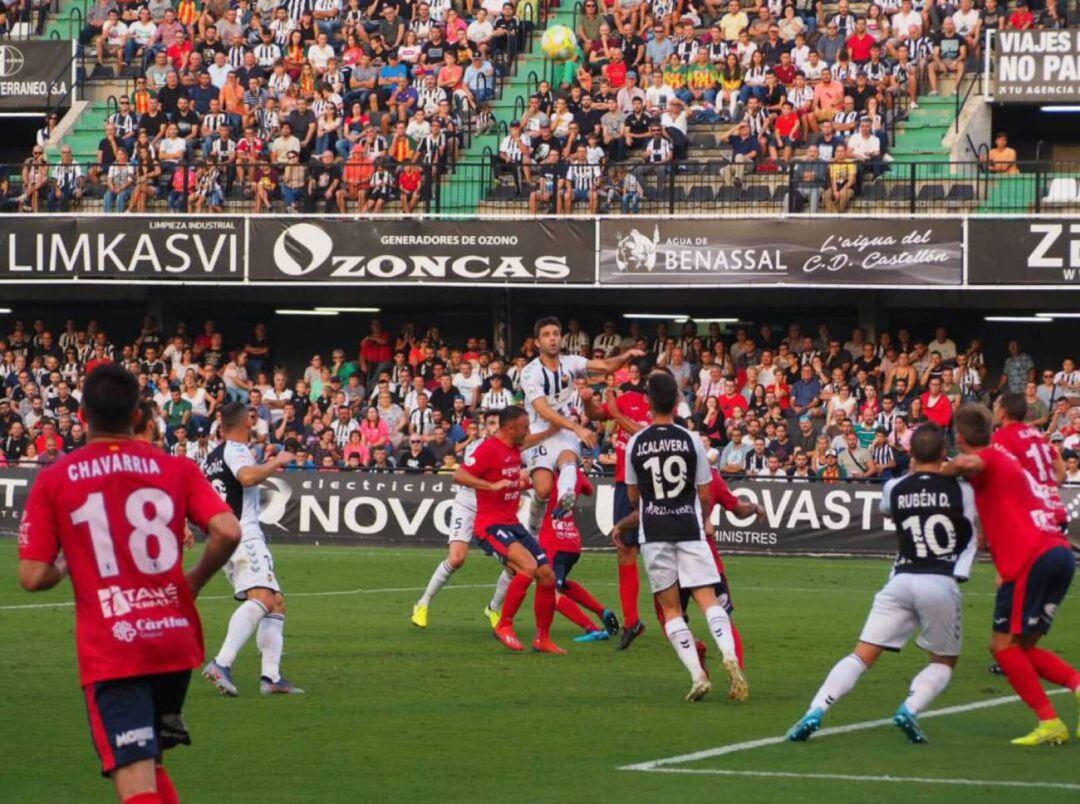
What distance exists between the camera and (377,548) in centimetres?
2797

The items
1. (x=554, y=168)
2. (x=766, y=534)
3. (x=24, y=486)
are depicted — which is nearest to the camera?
(x=766, y=534)

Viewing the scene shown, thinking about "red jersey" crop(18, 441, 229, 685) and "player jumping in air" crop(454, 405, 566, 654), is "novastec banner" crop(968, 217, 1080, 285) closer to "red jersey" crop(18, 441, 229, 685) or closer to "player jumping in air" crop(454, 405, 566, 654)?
"player jumping in air" crop(454, 405, 566, 654)

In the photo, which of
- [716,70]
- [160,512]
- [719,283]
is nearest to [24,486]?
[719,283]

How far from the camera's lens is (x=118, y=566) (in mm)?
6461

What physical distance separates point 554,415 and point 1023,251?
1667 centimetres

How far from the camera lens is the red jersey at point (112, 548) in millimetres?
6434

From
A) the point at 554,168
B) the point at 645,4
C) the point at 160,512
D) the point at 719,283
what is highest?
the point at 645,4

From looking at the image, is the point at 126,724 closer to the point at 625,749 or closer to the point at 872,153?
the point at 625,749

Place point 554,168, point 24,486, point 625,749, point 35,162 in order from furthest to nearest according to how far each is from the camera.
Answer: point 35,162
point 554,168
point 24,486
point 625,749

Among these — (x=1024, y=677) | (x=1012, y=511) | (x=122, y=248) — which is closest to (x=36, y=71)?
(x=122, y=248)

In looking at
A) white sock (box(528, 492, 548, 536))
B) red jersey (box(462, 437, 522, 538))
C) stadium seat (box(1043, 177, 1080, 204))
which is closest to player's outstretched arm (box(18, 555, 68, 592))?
red jersey (box(462, 437, 522, 538))

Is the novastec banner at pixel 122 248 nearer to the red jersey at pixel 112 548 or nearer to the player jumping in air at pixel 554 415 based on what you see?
the player jumping in air at pixel 554 415

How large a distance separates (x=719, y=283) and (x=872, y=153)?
3388 millimetres

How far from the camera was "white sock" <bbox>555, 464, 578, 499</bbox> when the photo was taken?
15.7 meters
